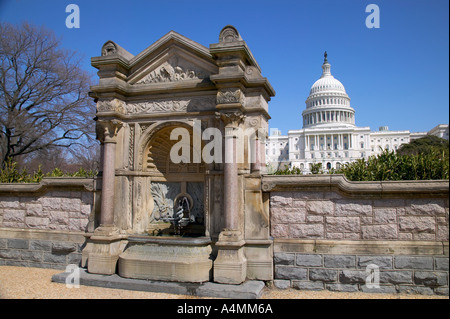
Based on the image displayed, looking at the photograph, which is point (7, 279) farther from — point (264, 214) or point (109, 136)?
point (264, 214)

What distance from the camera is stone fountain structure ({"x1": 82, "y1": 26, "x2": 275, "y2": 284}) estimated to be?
650 centimetres

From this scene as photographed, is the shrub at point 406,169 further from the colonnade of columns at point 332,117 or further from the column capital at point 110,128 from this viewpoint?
the colonnade of columns at point 332,117

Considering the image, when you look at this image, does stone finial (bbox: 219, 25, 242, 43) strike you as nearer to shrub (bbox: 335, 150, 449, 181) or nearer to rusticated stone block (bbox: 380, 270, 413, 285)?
rusticated stone block (bbox: 380, 270, 413, 285)

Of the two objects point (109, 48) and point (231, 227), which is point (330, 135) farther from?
point (231, 227)

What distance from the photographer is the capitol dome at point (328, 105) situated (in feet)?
320

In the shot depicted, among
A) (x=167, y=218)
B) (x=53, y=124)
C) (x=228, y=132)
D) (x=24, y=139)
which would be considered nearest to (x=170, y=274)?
(x=167, y=218)

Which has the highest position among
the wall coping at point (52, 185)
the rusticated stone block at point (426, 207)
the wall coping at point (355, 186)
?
the wall coping at point (52, 185)

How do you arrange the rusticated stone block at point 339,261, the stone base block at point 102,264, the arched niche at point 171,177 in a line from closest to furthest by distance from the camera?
the rusticated stone block at point 339,261
the stone base block at point 102,264
the arched niche at point 171,177

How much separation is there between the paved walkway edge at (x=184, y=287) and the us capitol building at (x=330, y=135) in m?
84.1

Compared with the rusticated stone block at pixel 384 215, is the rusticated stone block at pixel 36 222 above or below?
below

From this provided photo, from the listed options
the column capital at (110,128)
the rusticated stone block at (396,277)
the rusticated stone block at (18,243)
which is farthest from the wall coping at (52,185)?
the rusticated stone block at (396,277)

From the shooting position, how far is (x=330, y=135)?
94.6 meters

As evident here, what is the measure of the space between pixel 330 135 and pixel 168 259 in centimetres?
9350

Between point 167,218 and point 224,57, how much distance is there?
11.9 ft
